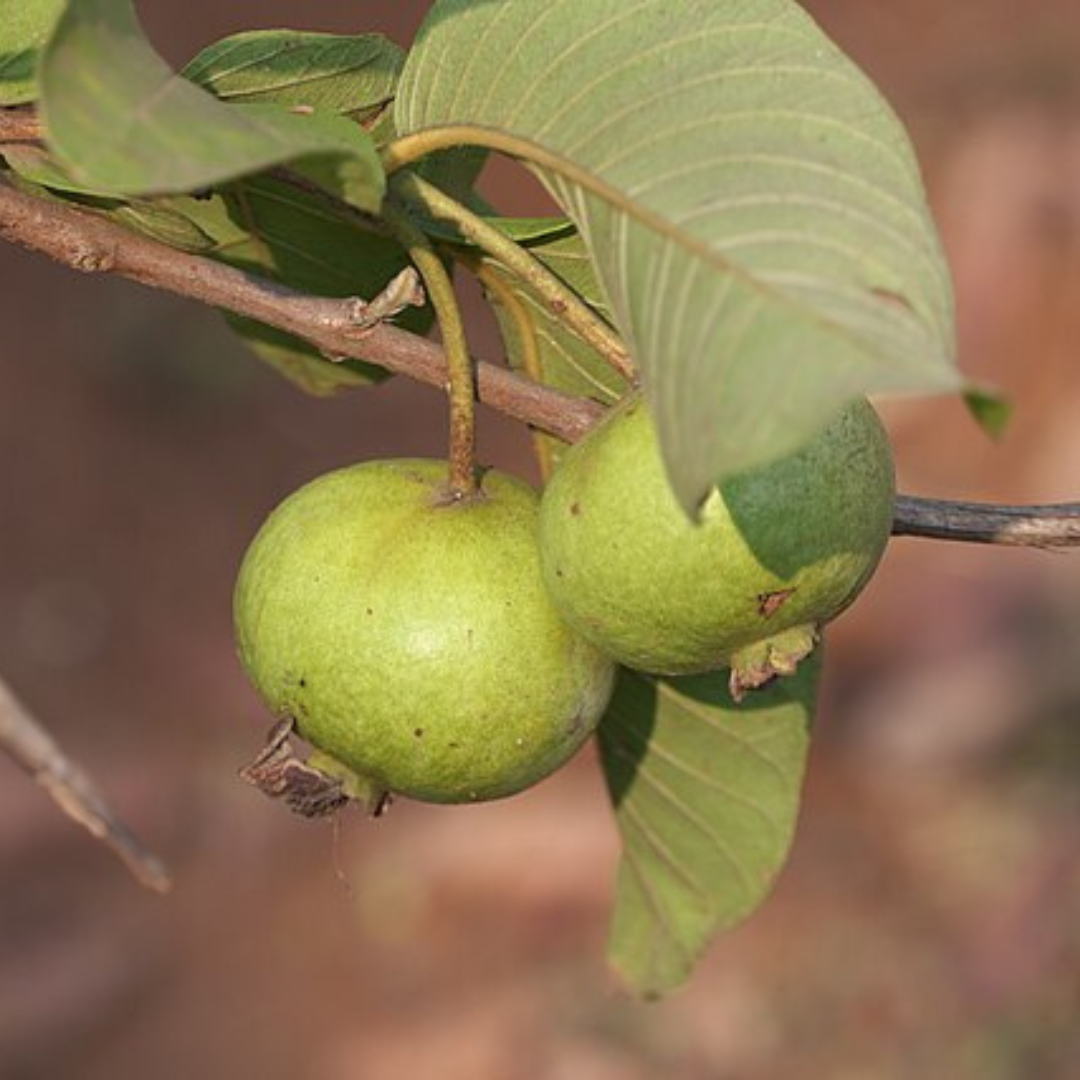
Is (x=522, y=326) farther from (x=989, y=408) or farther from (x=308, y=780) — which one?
(x=989, y=408)

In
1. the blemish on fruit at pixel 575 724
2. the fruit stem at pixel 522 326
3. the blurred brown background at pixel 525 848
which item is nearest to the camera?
the blemish on fruit at pixel 575 724

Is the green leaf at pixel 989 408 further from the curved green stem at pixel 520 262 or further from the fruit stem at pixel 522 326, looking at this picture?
the fruit stem at pixel 522 326

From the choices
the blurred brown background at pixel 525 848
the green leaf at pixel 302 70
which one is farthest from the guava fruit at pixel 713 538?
the blurred brown background at pixel 525 848

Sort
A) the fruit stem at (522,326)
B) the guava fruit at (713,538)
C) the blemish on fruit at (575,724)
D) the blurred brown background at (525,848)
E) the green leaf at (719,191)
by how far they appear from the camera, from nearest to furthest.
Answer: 1. the green leaf at (719,191)
2. the guava fruit at (713,538)
3. the blemish on fruit at (575,724)
4. the fruit stem at (522,326)
5. the blurred brown background at (525,848)

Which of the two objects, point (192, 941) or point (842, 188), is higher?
point (842, 188)

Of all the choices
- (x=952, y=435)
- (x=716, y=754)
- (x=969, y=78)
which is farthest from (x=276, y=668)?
(x=969, y=78)

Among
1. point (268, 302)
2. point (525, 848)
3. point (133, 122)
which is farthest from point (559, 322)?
point (525, 848)

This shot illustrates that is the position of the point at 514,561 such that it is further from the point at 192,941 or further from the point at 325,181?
the point at 192,941

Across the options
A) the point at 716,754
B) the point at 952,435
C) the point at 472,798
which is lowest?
the point at 952,435
